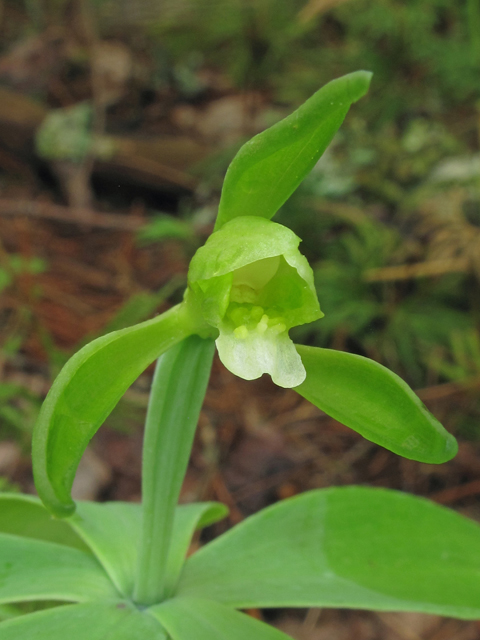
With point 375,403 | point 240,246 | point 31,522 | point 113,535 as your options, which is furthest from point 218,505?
point 240,246

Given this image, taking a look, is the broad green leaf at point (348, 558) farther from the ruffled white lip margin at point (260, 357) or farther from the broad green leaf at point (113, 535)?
the ruffled white lip margin at point (260, 357)

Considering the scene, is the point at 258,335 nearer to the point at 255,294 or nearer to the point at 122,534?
the point at 255,294

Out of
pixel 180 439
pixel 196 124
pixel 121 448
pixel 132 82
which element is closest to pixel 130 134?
pixel 196 124

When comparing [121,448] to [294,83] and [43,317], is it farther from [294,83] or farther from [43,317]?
[294,83]

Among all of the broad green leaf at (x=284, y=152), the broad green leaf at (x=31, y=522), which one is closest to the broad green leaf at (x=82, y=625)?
the broad green leaf at (x=31, y=522)

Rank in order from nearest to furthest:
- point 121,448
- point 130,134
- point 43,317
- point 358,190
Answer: point 121,448 < point 43,317 < point 358,190 < point 130,134
